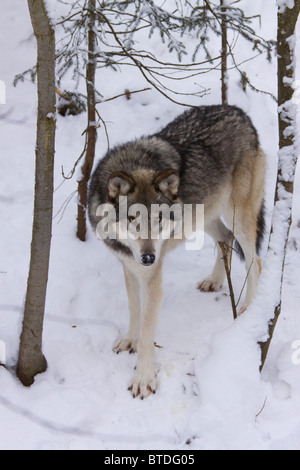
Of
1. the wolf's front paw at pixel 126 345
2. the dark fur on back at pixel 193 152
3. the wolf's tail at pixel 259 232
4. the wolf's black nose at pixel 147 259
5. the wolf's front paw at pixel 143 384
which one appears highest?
the dark fur on back at pixel 193 152

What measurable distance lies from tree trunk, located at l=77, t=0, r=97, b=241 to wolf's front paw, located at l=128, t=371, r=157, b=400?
2233 millimetres

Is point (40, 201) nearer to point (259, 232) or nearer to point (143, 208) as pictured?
point (143, 208)

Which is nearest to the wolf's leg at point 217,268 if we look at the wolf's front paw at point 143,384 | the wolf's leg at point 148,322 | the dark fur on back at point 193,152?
the dark fur on back at point 193,152

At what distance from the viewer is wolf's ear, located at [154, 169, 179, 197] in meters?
3.62

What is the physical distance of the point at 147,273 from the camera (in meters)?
3.84

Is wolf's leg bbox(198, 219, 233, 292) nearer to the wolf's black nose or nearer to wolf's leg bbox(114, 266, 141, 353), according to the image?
wolf's leg bbox(114, 266, 141, 353)

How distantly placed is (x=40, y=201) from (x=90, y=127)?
6.62 ft

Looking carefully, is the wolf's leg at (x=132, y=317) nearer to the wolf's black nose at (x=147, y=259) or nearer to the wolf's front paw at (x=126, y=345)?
the wolf's front paw at (x=126, y=345)

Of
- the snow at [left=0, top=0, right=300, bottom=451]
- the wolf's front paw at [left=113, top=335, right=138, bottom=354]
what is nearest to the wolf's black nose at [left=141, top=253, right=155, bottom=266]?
the snow at [left=0, top=0, right=300, bottom=451]

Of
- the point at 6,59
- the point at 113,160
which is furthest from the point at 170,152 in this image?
the point at 6,59

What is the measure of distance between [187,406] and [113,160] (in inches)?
82.2

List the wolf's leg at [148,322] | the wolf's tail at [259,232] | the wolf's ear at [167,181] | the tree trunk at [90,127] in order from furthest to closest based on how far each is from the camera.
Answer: the wolf's tail at [259,232] → the tree trunk at [90,127] → the wolf's leg at [148,322] → the wolf's ear at [167,181]

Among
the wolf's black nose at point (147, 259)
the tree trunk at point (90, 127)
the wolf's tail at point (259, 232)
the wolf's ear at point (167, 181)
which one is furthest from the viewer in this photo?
the wolf's tail at point (259, 232)

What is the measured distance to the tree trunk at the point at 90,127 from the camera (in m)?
4.75
